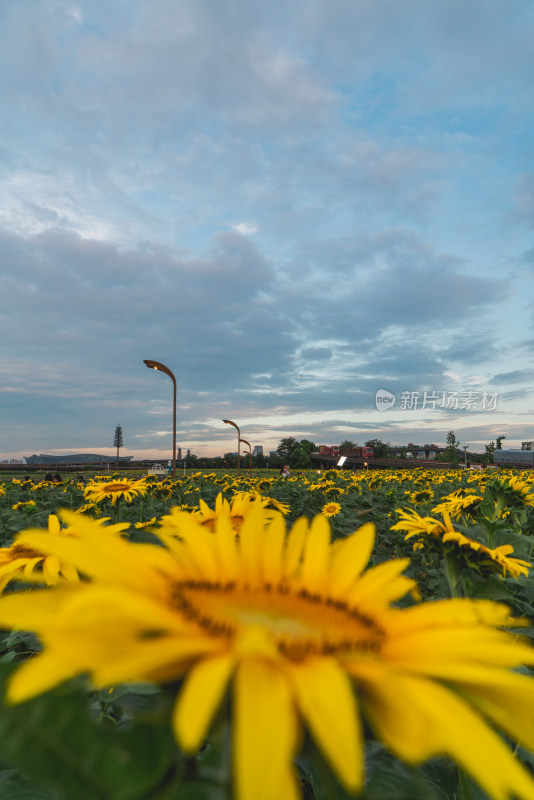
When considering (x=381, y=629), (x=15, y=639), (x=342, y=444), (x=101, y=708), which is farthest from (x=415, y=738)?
(x=342, y=444)

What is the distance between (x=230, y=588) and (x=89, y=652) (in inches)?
14.2

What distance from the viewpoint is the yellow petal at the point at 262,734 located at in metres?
0.52

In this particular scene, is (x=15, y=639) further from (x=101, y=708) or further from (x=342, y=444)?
(x=342, y=444)

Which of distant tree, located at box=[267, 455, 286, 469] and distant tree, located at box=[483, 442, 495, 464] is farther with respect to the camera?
distant tree, located at box=[267, 455, 286, 469]

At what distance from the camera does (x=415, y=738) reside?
1.97 feet

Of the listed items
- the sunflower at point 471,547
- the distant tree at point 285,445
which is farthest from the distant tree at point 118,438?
the sunflower at point 471,547

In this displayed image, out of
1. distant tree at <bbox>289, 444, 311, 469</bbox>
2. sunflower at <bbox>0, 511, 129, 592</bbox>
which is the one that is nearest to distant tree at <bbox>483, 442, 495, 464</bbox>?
distant tree at <bbox>289, 444, 311, 469</bbox>

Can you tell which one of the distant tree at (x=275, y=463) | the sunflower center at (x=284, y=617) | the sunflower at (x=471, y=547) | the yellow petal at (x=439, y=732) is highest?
the sunflower center at (x=284, y=617)

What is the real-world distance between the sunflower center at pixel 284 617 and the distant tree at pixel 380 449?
370 ft

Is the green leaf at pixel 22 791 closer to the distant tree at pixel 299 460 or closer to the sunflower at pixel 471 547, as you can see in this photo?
the sunflower at pixel 471 547

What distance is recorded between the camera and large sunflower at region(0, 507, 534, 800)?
0.56 m

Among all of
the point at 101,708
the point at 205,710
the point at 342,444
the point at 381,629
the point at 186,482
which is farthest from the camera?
the point at 342,444

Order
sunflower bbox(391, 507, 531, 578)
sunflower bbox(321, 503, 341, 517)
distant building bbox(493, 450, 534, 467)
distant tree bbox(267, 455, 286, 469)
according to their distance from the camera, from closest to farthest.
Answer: sunflower bbox(391, 507, 531, 578), sunflower bbox(321, 503, 341, 517), distant building bbox(493, 450, 534, 467), distant tree bbox(267, 455, 286, 469)

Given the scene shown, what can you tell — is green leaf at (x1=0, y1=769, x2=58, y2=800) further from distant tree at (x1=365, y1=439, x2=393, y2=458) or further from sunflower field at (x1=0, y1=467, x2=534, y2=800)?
distant tree at (x1=365, y1=439, x2=393, y2=458)
